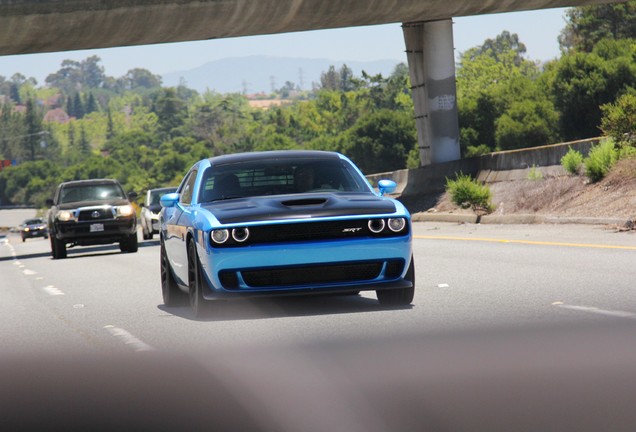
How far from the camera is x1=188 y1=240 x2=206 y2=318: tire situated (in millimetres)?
10836

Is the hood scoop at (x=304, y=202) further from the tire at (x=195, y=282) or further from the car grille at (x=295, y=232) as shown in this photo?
the tire at (x=195, y=282)

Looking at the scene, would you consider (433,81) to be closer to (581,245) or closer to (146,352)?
(581,245)

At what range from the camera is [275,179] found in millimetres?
11789

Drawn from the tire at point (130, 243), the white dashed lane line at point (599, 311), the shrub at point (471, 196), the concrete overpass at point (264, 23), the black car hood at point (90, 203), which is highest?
the concrete overpass at point (264, 23)

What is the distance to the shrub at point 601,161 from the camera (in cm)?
2623

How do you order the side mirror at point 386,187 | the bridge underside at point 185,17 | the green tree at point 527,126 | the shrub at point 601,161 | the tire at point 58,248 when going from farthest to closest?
the green tree at point 527,126 < the bridge underside at point 185,17 < the tire at point 58,248 < the shrub at point 601,161 < the side mirror at point 386,187

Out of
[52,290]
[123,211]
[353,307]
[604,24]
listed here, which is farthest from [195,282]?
[604,24]

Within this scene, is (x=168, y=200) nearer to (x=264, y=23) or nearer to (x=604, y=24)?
(x=264, y=23)

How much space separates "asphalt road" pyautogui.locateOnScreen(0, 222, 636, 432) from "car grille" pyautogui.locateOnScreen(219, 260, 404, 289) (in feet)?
1.17

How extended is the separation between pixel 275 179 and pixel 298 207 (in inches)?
49.4

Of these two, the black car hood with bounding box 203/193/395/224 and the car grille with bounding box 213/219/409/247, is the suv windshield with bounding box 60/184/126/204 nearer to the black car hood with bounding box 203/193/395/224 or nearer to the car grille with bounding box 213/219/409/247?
the black car hood with bounding box 203/193/395/224

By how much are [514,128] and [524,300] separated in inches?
3353

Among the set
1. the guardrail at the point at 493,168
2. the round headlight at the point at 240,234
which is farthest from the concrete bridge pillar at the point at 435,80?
the round headlight at the point at 240,234

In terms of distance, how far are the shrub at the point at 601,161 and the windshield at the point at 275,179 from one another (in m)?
15.2
